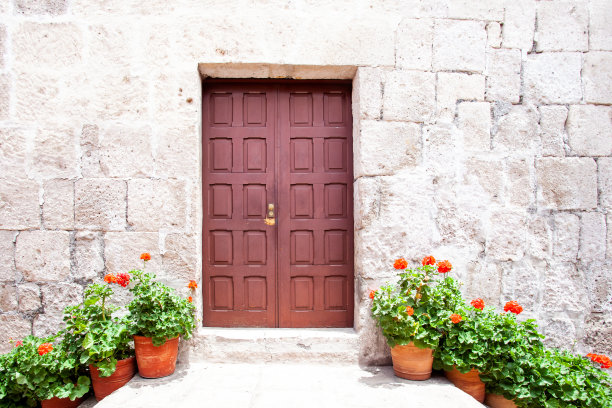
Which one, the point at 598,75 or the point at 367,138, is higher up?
the point at 598,75

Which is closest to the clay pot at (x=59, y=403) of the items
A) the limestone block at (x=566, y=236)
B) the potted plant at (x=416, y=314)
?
the potted plant at (x=416, y=314)

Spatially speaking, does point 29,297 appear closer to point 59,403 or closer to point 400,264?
point 59,403

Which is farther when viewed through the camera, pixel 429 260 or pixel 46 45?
pixel 46 45

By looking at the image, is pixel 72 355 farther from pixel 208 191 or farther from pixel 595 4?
pixel 595 4

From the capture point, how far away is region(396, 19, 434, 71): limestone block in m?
3.11

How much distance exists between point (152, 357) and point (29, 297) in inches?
42.5

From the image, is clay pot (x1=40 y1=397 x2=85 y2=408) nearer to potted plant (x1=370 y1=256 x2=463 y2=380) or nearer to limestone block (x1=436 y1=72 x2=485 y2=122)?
potted plant (x1=370 y1=256 x2=463 y2=380)

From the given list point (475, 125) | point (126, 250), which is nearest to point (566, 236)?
point (475, 125)

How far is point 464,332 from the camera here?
269 centimetres

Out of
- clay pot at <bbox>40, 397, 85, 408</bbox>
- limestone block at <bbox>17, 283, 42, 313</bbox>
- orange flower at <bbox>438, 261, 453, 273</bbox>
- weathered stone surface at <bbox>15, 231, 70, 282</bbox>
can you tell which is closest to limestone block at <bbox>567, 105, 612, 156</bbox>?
orange flower at <bbox>438, 261, 453, 273</bbox>

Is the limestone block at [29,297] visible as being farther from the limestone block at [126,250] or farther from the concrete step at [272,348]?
the concrete step at [272,348]

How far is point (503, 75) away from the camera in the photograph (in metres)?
3.14

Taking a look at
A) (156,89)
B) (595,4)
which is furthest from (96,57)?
(595,4)

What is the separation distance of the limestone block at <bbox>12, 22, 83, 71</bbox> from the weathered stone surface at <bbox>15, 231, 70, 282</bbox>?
1.25 metres
